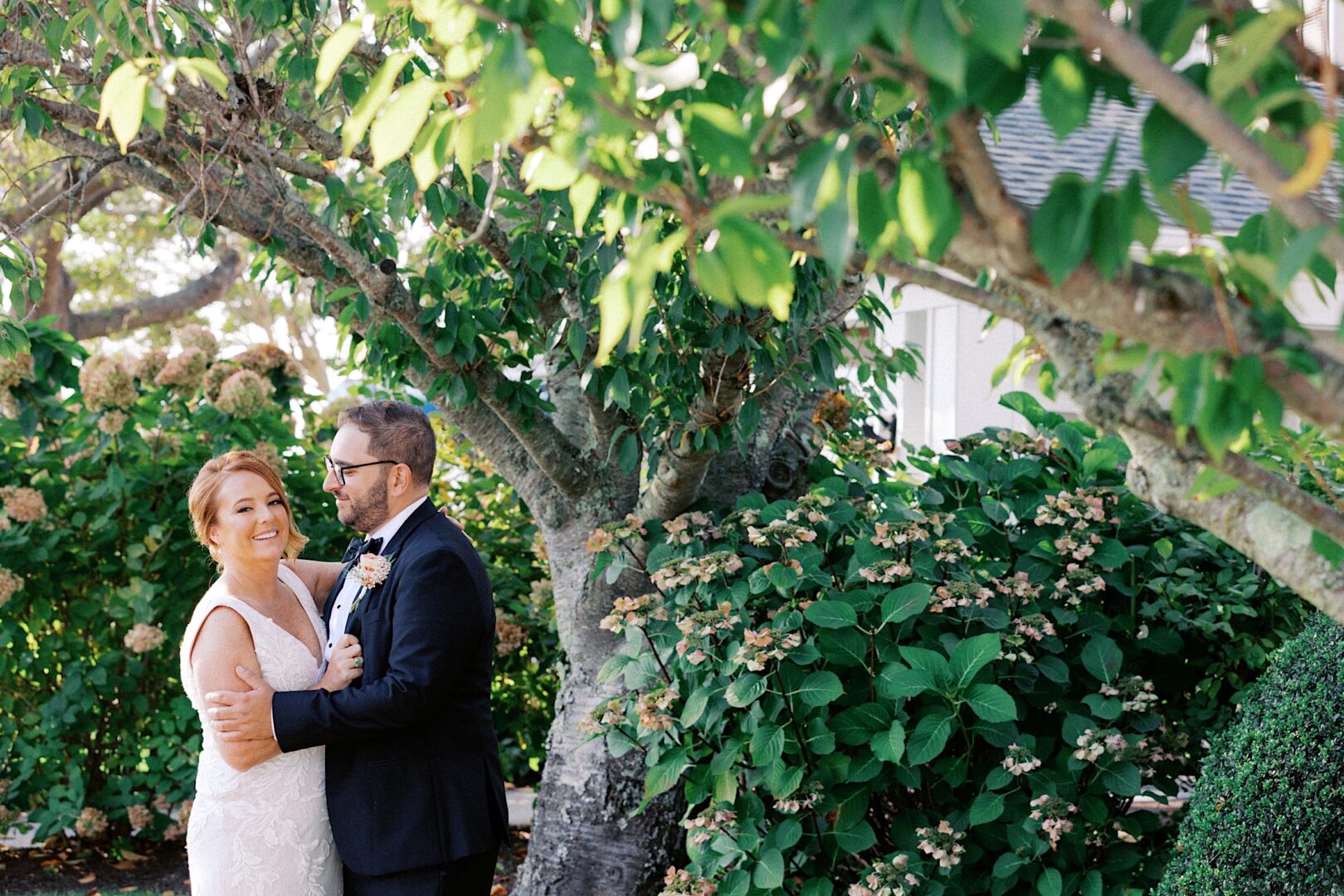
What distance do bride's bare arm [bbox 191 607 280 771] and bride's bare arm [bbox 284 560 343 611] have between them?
528mm

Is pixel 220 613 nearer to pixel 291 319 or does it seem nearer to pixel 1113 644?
pixel 1113 644

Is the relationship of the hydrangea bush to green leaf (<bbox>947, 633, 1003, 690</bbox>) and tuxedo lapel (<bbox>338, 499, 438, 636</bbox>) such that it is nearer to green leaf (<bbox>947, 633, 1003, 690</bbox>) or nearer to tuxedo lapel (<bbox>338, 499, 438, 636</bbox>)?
green leaf (<bbox>947, 633, 1003, 690</bbox>)

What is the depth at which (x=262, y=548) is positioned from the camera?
3.26 metres

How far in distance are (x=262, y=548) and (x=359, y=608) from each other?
0.30m

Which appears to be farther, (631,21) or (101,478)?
(101,478)

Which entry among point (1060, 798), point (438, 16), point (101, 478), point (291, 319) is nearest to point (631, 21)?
point (438, 16)

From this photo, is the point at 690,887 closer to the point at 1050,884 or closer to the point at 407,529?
the point at 1050,884

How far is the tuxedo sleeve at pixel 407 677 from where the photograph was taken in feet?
9.86

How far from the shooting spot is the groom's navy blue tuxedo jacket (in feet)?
9.90

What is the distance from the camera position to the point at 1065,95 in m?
1.31

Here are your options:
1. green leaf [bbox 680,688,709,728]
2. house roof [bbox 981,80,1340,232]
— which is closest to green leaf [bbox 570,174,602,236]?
green leaf [bbox 680,688,709,728]

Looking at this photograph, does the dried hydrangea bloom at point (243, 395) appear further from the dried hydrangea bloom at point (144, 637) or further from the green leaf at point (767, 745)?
the green leaf at point (767, 745)

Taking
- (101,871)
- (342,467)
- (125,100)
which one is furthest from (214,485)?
(101,871)

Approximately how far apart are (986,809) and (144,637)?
3.79 metres
